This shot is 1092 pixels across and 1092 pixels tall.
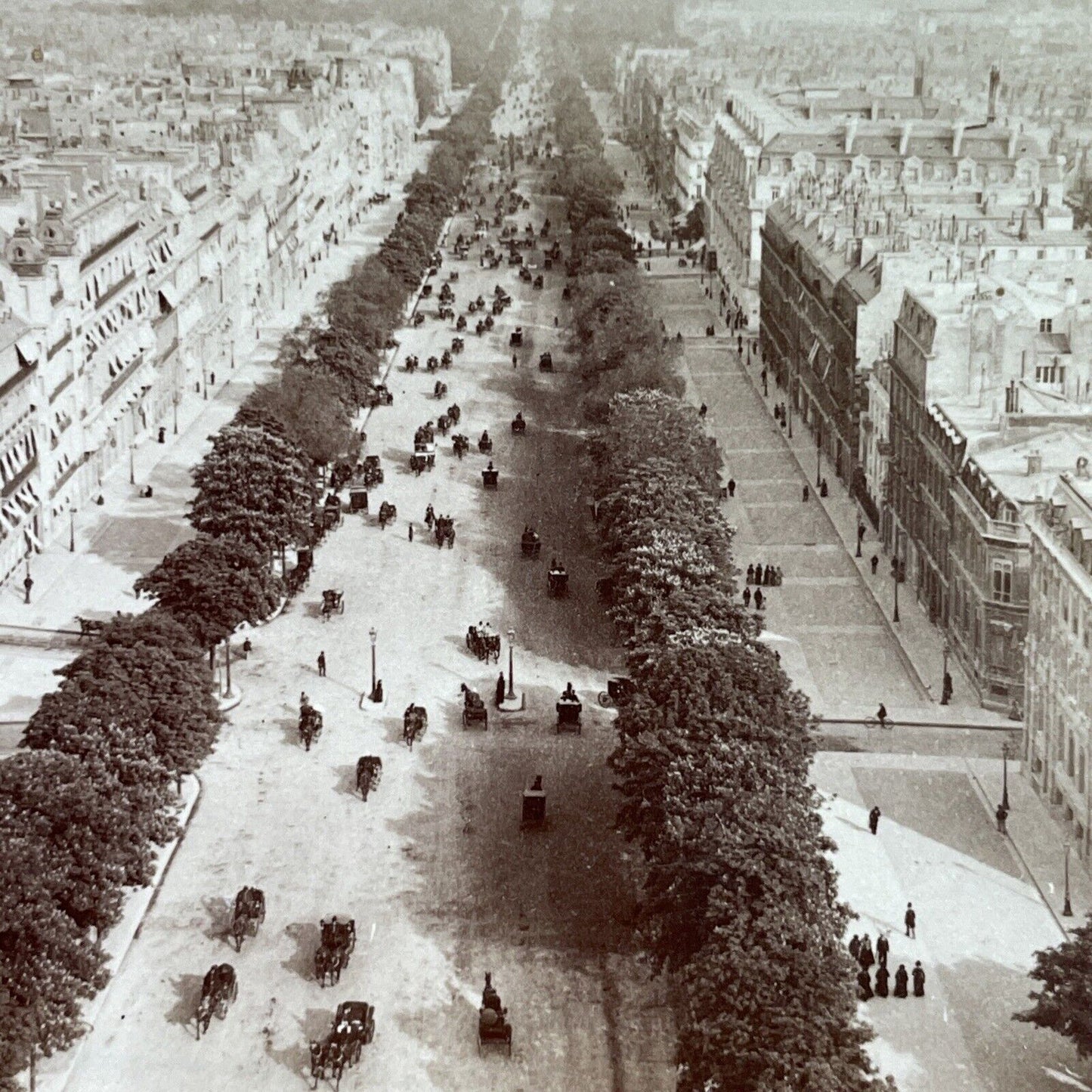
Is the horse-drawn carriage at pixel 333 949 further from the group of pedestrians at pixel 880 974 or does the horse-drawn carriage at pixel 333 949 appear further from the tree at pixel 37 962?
the group of pedestrians at pixel 880 974

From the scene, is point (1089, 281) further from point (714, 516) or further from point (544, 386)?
point (544, 386)

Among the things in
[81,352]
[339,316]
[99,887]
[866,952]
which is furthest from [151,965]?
[339,316]

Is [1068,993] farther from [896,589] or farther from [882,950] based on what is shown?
[896,589]

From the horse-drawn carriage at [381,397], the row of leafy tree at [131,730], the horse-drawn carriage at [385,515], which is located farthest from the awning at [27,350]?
the horse-drawn carriage at [381,397]

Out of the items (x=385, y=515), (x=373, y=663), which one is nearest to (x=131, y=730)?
(x=373, y=663)

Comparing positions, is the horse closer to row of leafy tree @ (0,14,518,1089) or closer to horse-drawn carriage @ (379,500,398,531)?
row of leafy tree @ (0,14,518,1089)

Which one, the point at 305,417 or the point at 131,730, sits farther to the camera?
the point at 305,417
